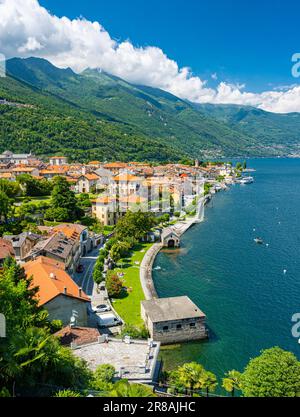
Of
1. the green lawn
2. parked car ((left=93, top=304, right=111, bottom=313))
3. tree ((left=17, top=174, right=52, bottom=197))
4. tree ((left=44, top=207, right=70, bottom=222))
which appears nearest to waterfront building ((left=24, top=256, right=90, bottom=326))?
parked car ((left=93, top=304, right=111, bottom=313))

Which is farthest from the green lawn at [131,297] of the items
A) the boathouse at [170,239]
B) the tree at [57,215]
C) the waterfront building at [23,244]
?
the tree at [57,215]

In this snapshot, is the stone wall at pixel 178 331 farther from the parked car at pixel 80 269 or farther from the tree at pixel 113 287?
the parked car at pixel 80 269

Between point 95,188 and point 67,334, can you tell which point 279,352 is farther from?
point 95,188

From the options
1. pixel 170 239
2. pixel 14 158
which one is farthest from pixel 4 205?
pixel 14 158

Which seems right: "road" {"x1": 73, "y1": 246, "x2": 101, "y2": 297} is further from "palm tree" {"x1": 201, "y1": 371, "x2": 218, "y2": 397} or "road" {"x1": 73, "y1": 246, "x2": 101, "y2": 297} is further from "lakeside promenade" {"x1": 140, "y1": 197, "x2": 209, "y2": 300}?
"palm tree" {"x1": 201, "y1": 371, "x2": 218, "y2": 397}

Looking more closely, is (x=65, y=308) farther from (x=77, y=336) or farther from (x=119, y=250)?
(x=119, y=250)
